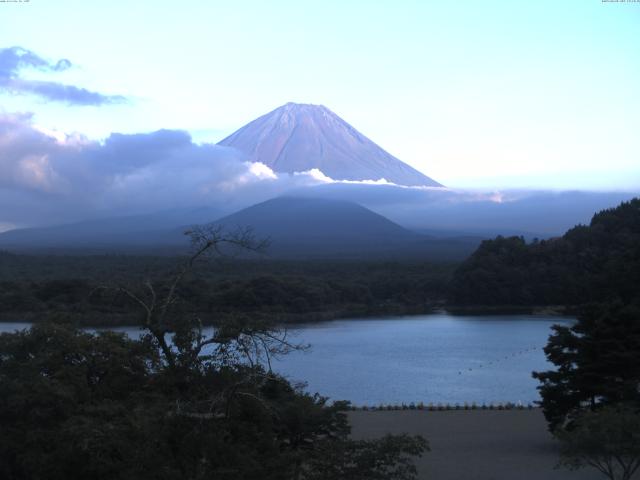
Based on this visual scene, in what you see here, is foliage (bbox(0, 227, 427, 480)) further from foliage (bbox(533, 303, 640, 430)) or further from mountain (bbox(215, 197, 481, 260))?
mountain (bbox(215, 197, 481, 260))

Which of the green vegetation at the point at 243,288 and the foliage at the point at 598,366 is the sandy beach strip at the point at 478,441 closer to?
the foliage at the point at 598,366

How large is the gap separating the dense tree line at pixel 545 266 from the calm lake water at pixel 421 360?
4733mm

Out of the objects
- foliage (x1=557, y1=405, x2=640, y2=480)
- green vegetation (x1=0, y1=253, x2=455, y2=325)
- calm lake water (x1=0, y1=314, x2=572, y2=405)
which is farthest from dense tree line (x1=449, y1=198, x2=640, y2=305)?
foliage (x1=557, y1=405, x2=640, y2=480)

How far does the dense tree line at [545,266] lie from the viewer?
3269 cm

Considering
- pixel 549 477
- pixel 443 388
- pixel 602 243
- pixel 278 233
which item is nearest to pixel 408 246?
pixel 278 233

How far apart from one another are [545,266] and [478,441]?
25.8 meters

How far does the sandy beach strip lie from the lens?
26.7ft

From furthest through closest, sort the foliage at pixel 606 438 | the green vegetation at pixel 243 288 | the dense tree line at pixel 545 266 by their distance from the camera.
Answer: the dense tree line at pixel 545 266, the green vegetation at pixel 243 288, the foliage at pixel 606 438

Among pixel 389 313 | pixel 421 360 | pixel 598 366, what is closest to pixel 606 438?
pixel 598 366

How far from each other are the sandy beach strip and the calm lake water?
1.74m

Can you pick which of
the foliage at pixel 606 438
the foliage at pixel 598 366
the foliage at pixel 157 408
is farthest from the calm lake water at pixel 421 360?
the foliage at pixel 157 408

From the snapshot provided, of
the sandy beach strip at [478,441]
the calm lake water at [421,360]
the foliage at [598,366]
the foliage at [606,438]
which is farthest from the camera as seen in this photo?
the calm lake water at [421,360]

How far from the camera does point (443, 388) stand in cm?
1512

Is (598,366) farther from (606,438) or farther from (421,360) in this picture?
(421,360)
